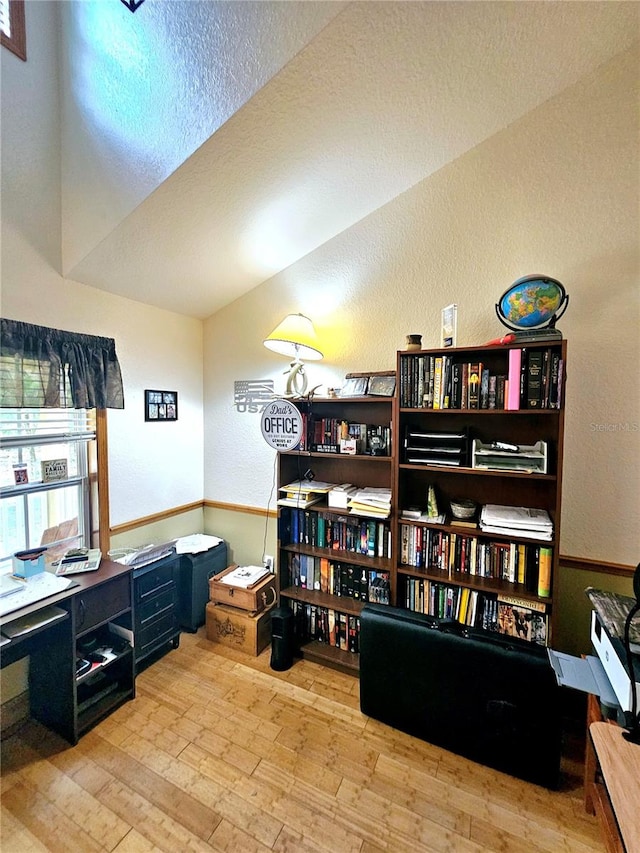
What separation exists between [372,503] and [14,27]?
9.43 ft

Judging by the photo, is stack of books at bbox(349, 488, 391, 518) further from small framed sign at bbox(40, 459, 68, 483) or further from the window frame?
small framed sign at bbox(40, 459, 68, 483)

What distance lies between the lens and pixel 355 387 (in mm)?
2047

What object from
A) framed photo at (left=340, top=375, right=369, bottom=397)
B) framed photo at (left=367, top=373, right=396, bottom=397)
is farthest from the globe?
Answer: framed photo at (left=340, top=375, right=369, bottom=397)

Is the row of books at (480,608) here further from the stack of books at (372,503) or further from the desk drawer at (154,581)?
the desk drawer at (154,581)

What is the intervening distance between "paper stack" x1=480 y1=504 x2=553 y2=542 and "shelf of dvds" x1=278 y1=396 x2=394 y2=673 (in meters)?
0.52

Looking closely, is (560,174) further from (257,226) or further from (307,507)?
(307,507)

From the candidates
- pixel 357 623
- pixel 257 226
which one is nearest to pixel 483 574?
pixel 357 623

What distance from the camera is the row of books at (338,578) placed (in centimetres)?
200

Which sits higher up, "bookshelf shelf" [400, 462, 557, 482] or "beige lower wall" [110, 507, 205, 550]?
"bookshelf shelf" [400, 462, 557, 482]

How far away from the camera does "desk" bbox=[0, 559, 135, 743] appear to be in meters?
1.58

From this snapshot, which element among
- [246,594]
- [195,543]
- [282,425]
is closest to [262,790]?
[246,594]

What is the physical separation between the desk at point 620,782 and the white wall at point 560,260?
97cm

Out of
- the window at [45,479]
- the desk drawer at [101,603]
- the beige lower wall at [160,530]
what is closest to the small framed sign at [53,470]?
the window at [45,479]

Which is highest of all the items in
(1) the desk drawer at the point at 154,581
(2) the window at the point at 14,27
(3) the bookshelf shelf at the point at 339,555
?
(2) the window at the point at 14,27
